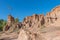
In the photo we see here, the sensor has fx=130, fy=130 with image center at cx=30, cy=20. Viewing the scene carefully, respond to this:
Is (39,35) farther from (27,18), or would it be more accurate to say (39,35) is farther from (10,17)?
(10,17)

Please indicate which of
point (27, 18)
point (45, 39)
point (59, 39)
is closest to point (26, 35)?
point (45, 39)

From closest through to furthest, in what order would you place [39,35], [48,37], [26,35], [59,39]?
[59,39], [48,37], [39,35], [26,35]

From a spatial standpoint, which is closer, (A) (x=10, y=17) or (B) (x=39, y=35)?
(B) (x=39, y=35)

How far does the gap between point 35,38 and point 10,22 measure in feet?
220

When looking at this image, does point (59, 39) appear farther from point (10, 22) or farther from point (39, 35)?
point (10, 22)

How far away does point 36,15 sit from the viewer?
64250 mm

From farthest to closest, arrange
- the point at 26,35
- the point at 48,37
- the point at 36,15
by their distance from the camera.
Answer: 1. the point at 36,15
2. the point at 26,35
3. the point at 48,37

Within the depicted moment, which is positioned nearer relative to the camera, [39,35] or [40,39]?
[40,39]

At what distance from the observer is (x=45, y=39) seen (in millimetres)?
11156

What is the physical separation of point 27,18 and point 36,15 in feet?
35.0

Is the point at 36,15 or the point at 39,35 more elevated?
the point at 36,15

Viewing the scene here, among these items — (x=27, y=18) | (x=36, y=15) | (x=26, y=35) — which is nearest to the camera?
(x=26, y=35)

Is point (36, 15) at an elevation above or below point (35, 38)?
above

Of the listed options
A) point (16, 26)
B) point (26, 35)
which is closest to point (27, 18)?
point (16, 26)
